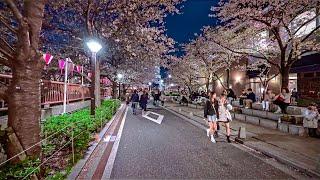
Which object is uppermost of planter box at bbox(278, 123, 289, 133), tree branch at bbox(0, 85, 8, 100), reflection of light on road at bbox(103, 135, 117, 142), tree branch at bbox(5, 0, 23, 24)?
tree branch at bbox(5, 0, 23, 24)

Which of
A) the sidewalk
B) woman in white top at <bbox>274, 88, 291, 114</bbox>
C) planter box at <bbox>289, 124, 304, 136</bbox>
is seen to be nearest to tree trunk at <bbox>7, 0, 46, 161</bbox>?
the sidewalk

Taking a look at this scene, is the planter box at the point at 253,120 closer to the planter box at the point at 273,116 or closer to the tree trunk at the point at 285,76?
the planter box at the point at 273,116

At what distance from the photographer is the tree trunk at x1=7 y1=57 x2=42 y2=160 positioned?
6.34 metres

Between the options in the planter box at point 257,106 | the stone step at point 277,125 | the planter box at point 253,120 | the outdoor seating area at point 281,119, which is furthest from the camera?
the planter box at point 257,106

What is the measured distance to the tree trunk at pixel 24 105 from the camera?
634 centimetres

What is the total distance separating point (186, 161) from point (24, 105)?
4.43m

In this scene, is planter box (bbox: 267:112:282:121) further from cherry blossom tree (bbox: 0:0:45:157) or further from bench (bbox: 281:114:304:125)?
cherry blossom tree (bbox: 0:0:45:157)

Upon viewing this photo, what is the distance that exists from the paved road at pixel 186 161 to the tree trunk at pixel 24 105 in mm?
2015

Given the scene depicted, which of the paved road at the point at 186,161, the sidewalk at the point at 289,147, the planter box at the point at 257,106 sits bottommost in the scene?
the paved road at the point at 186,161

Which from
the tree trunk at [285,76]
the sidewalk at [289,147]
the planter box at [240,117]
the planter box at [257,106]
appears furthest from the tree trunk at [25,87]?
the planter box at [257,106]

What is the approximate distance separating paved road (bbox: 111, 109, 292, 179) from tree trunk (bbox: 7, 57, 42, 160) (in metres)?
2.02

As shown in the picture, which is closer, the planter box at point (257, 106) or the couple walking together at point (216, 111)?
the couple walking together at point (216, 111)

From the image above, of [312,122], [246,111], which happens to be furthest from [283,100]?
[246,111]

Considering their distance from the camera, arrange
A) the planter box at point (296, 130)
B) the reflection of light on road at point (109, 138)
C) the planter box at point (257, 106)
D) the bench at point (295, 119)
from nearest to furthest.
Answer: the reflection of light on road at point (109, 138)
the planter box at point (296, 130)
the bench at point (295, 119)
the planter box at point (257, 106)
